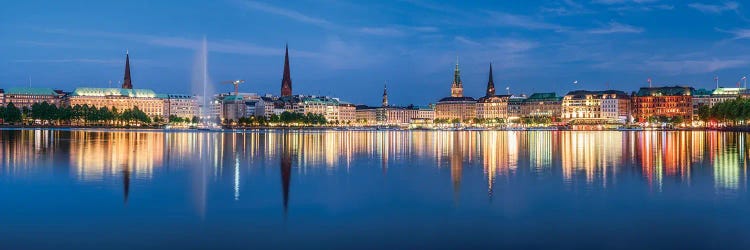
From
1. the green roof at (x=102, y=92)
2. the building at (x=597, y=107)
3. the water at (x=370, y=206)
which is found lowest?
the water at (x=370, y=206)

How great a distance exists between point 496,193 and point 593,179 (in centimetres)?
565

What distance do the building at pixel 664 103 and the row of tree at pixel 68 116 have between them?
396 ft

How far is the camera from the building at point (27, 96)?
603 ft

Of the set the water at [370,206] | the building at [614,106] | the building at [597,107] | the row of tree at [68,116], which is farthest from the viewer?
the building at [614,106]

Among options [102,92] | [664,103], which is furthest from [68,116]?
[664,103]

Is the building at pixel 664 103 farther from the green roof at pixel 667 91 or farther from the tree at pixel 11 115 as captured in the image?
the tree at pixel 11 115

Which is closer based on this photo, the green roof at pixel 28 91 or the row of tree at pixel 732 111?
the row of tree at pixel 732 111

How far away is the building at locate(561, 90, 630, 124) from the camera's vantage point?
594 ft

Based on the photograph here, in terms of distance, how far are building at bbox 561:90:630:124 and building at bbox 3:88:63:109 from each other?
448ft

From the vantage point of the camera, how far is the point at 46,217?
15648 mm

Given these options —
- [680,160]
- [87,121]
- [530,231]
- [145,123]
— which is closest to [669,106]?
[145,123]

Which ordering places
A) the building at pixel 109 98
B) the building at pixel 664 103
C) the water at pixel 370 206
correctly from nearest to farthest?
1. the water at pixel 370 206
2. the building at pixel 664 103
3. the building at pixel 109 98

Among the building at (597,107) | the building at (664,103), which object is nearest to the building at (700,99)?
the building at (664,103)

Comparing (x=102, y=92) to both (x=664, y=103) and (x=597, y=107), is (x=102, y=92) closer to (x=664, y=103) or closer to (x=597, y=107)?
(x=597, y=107)
